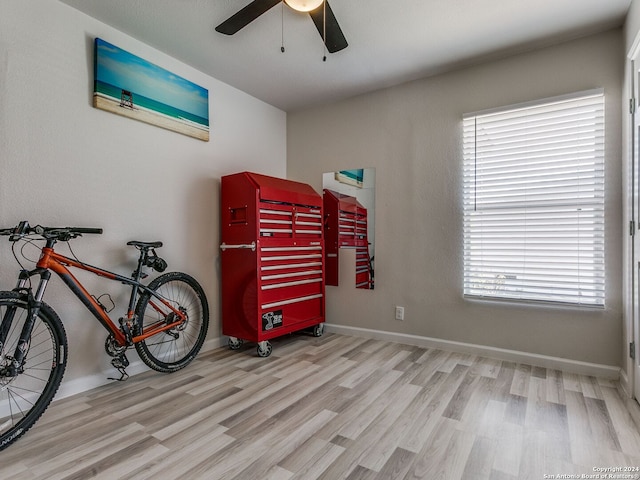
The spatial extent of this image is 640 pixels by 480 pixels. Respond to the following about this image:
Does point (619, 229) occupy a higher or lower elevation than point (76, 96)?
lower

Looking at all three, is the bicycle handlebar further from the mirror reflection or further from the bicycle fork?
the mirror reflection

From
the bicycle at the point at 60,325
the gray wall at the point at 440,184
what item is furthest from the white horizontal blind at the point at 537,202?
the bicycle at the point at 60,325

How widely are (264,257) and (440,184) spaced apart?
66.5 inches

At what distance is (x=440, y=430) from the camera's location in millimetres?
1778

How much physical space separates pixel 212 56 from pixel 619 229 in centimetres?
330

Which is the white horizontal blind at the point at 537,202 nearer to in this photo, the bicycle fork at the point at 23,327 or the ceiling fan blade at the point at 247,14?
the ceiling fan blade at the point at 247,14

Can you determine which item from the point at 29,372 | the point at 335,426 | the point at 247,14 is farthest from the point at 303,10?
the point at 29,372

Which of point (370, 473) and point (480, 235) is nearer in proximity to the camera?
point (370, 473)

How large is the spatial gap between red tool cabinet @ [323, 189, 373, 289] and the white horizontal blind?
983mm

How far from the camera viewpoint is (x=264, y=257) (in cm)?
288

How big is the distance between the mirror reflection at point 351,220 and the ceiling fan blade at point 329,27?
58.6 inches

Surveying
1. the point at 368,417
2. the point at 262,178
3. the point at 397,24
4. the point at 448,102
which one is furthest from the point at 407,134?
the point at 368,417

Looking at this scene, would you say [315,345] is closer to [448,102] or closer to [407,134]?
[407,134]

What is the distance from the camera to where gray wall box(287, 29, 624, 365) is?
2445 mm
